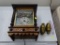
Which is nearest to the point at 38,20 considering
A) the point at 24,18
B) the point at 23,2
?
the point at 24,18

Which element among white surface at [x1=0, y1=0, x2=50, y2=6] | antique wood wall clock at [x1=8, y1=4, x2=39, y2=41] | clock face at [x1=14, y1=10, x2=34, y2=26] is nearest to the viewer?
antique wood wall clock at [x1=8, y1=4, x2=39, y2=41]

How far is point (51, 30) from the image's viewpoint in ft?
5.65

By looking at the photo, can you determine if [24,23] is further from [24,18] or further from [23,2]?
[23,2]

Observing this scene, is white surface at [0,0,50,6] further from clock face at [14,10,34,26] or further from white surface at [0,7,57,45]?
clock face at [14,10,34,26]

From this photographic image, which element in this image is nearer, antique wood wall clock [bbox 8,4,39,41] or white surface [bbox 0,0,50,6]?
antique wood wall clock [bbox 8,4,39,41]

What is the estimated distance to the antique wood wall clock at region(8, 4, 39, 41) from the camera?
1483mm

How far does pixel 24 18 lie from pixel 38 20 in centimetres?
27

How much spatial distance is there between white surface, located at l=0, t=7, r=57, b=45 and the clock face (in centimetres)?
20

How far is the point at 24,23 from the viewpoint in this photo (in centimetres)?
159

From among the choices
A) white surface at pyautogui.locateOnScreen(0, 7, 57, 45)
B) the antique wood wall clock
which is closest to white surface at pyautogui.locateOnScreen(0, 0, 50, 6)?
white surface at pyautogui.locateOnScreen(0, 7, 57, 45)

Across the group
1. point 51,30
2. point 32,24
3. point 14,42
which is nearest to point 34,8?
point 32,24

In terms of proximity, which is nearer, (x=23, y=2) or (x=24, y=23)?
(x=24, y=23)

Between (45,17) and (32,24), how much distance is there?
356 mm

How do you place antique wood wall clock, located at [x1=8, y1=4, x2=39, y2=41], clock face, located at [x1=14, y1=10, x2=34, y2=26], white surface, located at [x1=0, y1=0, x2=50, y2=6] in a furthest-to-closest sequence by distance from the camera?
white surface, located at [x1=0, y1=0, x2=50, y2=6], clock face, located at [x1=14, y1=10, x2=34, y2=26], antique wood wall clock, located at [x1=8, y1=4, x2=39, y2=41]
